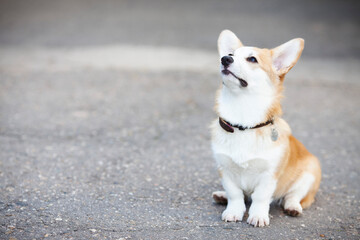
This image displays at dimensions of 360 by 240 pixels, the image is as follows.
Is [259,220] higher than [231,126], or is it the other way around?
[231,126]

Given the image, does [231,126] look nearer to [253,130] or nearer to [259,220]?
[253,130]

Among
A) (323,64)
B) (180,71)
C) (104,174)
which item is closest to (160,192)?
(104,174)

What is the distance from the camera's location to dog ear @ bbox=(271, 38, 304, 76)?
3.19 meters

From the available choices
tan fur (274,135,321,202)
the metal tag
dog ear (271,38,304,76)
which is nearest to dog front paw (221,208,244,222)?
tan fur (274,135,321,202)

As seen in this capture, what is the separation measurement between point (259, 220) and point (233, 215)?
197 mm

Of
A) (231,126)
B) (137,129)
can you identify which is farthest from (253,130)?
(137,129)

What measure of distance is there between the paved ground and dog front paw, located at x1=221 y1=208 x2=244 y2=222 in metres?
0.05

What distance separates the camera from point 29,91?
6316 millimetres

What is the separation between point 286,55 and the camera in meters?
3.24

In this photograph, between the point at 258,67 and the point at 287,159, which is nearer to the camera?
the point at 258,67

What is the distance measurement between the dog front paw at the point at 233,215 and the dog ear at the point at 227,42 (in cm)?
121

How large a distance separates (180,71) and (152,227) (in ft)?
15.0

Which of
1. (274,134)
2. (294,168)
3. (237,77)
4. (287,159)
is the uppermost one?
(237,77)

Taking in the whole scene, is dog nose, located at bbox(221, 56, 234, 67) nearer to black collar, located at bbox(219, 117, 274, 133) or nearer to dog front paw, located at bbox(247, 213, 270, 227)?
black collar, located at bbox(219, 117, 274, 133)
